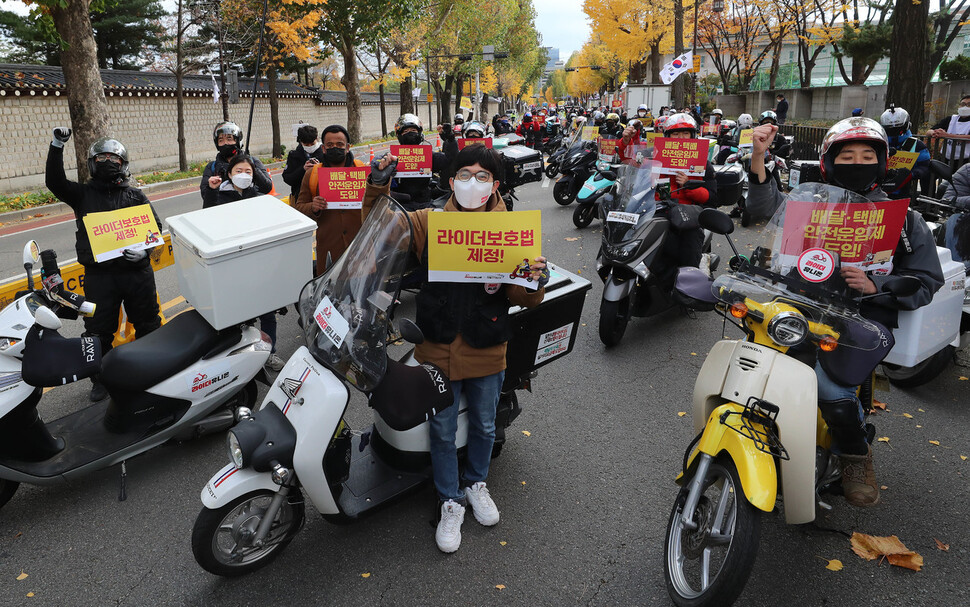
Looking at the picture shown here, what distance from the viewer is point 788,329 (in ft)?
8.09

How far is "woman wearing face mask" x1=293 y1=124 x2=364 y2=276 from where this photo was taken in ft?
17.7

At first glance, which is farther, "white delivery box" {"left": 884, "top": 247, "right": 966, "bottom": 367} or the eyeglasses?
"white delivery box" {"left": 884, "top": 247, "right": 966, "bottom": 367}

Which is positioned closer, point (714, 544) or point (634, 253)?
point (714, 544)

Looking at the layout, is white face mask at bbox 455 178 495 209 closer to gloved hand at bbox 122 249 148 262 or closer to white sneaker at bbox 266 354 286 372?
gloved hand at bbox 122 249 148 262

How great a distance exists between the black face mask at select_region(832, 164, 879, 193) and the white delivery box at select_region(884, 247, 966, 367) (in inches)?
32.6

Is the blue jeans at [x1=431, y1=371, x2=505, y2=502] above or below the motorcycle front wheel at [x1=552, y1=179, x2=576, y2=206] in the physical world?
below

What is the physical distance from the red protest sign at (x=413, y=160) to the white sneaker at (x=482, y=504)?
4215 mm

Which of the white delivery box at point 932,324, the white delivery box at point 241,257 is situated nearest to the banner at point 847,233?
the white delivery box at point 932,324

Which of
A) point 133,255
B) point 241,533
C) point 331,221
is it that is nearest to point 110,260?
point 133,255

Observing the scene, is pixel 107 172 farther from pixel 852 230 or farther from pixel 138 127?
pixel 138 127

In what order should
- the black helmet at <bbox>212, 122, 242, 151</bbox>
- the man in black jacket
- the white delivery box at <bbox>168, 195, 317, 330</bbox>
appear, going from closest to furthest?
the white delivery box at <bbox>168, 195, 317, 330</bbox>, the black helmet at <bbox>212, 122, 242, 151</bbox>, the man in black jacket

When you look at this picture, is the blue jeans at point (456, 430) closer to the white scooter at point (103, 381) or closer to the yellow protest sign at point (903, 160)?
the white scooter at point (103, 381)

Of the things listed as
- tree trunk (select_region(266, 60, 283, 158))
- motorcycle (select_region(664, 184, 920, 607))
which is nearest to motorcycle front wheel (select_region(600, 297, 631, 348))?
motorcycle (select_region(664, 184, 920, 607))

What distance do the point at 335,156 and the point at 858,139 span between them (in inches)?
165
